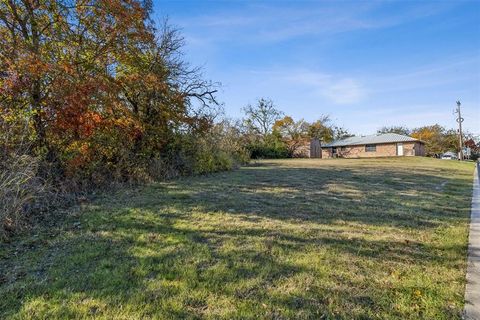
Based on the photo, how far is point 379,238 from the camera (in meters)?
4.10

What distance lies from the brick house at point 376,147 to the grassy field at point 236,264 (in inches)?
1316

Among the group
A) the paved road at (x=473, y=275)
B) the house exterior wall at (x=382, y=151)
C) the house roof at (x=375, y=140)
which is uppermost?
the house roof at (x=375, y=140)

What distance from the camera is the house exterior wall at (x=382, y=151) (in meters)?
34.8

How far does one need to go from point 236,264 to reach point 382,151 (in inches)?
1520

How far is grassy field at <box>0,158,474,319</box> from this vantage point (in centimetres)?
236

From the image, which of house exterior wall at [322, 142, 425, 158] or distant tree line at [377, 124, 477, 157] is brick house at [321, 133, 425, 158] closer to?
house exterior wall at [322, 142, 425, 158]

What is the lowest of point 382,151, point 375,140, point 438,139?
point 382,151

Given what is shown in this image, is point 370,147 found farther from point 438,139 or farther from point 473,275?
point 473,275

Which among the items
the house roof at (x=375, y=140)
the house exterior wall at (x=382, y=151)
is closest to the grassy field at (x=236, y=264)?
the house exterior wall at (x=382, y=151)

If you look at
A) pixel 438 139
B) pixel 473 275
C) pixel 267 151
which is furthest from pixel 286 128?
pixel 473 275

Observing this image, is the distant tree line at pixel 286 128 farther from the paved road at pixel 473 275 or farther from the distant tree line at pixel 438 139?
the paved road at pixel 473 275

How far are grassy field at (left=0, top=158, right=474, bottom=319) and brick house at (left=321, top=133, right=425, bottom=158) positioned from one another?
33.4 m

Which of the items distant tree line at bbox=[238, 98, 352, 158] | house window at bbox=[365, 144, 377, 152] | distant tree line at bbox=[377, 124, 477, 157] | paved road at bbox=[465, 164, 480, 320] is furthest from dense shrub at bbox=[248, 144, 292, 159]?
paved road at bbox=[465, 164, 480, 320]

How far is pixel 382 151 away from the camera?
3697 cm
